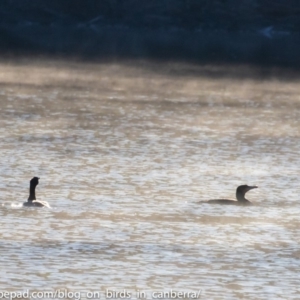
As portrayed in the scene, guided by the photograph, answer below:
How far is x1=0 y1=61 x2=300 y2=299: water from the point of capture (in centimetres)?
2159

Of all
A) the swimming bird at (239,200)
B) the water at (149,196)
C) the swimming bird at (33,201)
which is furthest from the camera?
the swimming bird at (239,200)

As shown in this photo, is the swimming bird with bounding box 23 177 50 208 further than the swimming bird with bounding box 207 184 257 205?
No

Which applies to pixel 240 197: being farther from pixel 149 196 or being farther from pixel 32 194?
pixel 32 194

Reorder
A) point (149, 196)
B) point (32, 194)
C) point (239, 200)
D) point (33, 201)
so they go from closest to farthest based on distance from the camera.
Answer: point (33, 201), point (32, 194), point (239, 200), point (149, 196)

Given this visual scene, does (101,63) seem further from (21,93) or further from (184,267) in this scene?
(184,267)

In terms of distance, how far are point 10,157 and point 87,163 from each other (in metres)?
1.95

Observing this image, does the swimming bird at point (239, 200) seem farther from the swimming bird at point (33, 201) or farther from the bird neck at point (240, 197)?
the swimming bird at point (33, 201)

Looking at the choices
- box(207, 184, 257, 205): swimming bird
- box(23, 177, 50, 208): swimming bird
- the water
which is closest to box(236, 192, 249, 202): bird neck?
box(207, 184, 257, 205): swimming bird

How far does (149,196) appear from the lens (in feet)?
96.8

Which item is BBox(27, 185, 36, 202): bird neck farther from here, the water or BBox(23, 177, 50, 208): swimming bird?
the water

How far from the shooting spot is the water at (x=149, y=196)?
21.6 meters

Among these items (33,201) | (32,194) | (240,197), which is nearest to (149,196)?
(240,197)

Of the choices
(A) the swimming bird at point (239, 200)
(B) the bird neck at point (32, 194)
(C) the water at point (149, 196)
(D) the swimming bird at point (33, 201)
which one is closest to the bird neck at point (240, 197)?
(A) the swimming bird at point (239, 200)

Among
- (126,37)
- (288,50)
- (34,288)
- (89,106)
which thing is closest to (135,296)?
(34,288)
